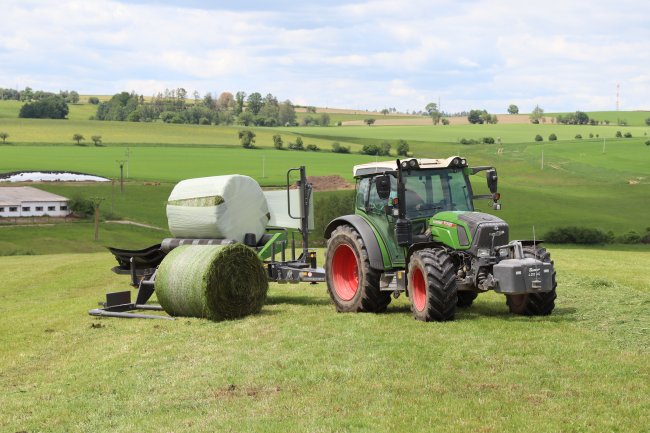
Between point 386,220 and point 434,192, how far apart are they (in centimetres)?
98

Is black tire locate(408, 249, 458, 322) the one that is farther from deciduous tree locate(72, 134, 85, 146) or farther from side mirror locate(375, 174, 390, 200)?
deciduous tree locate(72, 134, 85, 146)

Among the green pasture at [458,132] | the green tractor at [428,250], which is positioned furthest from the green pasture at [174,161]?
the green tractor at [428,250]

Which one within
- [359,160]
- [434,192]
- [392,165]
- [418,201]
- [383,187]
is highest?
[392,165]

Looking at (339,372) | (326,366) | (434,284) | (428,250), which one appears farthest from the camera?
(428,250)

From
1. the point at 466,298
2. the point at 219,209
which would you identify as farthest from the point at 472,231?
the point at 219,209

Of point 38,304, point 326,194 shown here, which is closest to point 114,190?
point 326,194

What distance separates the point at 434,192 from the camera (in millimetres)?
15938

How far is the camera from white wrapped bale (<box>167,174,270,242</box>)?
19562 millimetres

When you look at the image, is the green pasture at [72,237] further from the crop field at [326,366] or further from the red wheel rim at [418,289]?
the red wheel rim at [418,289]

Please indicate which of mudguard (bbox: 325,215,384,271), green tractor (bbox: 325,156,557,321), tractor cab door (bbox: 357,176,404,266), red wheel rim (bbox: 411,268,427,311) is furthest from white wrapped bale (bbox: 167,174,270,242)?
red wheel rim (bbox: 411,268,427,311)

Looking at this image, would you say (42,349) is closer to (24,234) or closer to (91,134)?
(24,234)

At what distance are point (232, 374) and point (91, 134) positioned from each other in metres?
123

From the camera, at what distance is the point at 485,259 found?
48.0 feet

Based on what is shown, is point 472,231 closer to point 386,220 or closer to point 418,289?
point 418,289
